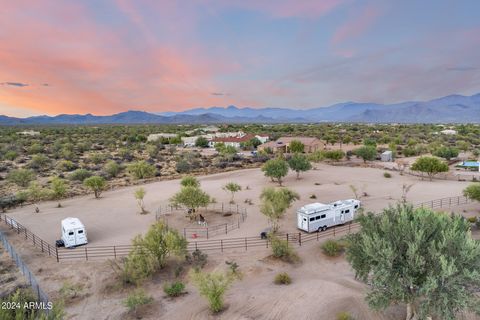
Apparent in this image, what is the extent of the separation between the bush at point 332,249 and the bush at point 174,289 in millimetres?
9372

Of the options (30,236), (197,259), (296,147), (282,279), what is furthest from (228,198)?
(296,147)

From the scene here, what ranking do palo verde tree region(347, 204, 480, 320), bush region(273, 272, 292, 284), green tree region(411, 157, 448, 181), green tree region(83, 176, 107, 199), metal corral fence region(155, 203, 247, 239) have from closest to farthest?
palo verde tree region(347, 204, 480, 320), bush region(273, 272, 292, 284), metal corral fence region(155, 203, 247, 239), green tree region(83, 176, 107, 199), green tree region(411, 157, 448, 181)

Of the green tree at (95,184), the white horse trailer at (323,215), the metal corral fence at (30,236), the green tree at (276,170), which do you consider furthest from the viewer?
the green tree at (276,170)

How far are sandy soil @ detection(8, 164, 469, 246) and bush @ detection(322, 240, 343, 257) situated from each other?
4.68 metres

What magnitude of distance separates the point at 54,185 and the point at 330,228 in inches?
1129

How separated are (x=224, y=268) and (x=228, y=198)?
15621mm

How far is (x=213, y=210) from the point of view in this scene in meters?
29.1

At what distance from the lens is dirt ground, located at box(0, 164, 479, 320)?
44.4 ft

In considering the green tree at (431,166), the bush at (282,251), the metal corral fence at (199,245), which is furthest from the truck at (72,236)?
the green tree at (431,166)

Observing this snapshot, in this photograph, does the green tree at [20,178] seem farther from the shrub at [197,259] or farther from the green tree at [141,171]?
the shrub at [197,259]

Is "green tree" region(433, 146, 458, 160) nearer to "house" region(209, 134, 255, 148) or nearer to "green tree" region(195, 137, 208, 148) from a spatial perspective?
"house" region(209, 134, 255, 148)

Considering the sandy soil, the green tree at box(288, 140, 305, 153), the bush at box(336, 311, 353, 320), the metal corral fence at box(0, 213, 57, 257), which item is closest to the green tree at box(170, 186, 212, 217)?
the sandy soil

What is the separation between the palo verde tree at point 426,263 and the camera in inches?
361

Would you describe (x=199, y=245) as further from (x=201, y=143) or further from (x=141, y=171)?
(x=201, y=143)
